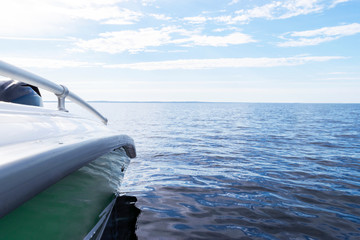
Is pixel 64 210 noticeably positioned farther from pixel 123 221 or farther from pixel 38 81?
pixel 123 221

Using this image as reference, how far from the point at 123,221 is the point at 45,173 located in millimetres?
2494

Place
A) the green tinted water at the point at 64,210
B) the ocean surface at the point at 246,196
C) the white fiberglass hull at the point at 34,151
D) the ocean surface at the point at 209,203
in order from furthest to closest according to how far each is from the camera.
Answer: the ocean surface at the point at 246,196, the ocean surface at the point at 209,203, the green tinted water at the point at 64,210, the white fiberglass hull at the point at 34,151

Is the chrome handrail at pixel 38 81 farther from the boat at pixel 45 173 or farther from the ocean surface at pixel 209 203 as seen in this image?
the ocean surface at pixel 209 203

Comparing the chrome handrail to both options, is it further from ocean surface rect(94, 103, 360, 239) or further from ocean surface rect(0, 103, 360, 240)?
ocean surface rect(94, 103, 360, 239)

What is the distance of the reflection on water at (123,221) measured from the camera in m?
2.73

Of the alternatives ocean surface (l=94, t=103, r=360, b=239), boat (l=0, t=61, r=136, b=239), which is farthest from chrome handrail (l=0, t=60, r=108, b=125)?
ocean surface (l=94, t=103, r=360, b=239)

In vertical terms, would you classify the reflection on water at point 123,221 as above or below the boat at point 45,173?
below

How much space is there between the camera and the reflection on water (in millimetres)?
2730

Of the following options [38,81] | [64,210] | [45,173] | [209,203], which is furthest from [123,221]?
[45,173]

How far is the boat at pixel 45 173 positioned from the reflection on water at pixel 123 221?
33 centimetres

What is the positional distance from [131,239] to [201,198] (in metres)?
1.62

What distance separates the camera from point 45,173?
1236 mm

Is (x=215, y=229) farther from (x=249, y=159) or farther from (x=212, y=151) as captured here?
(x=212, y=151)

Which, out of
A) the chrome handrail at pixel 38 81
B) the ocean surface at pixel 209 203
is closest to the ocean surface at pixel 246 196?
the ocean surface at pixel 209 203
